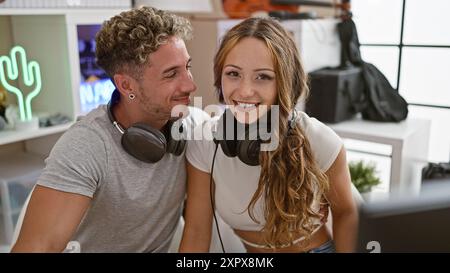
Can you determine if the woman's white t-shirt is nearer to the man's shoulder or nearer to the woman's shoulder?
the woman's shoulder

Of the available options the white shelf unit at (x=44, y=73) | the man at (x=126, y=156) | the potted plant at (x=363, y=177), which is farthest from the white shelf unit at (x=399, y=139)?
the white shelf unit at (x=44, y=73)

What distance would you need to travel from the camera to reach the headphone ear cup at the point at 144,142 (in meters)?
0.98

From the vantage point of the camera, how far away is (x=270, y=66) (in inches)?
36.0

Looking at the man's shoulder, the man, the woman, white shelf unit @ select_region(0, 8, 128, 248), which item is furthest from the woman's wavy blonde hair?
white shelf unit @ select_region(0, 8, 128, 248)

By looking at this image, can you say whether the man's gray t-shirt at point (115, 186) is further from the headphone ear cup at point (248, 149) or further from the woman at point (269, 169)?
the headphone ear cup at point (248, 149)

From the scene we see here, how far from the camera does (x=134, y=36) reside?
0.99 meters

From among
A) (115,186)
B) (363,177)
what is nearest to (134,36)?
(115,186)

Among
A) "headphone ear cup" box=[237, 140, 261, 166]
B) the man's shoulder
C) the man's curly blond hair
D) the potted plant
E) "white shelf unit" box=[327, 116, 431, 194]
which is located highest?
the man's curly blond hair

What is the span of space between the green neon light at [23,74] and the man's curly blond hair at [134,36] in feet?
2.37

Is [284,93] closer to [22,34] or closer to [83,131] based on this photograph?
[83,131]

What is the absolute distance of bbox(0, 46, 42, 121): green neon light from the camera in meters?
1.58

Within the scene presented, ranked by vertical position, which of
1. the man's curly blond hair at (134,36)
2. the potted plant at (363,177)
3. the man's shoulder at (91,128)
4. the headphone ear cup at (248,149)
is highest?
the man's curly blond hair at (134,36)

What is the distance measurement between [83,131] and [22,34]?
1.02 meters

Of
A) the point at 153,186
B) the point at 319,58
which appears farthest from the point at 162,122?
the point at 319,58
